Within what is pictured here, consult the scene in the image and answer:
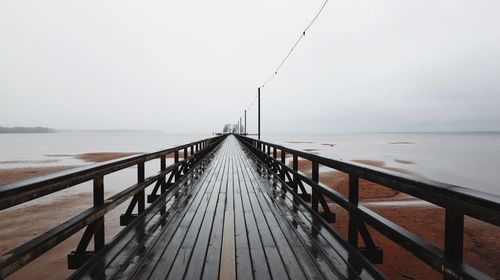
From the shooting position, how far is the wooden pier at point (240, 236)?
6.08 ft

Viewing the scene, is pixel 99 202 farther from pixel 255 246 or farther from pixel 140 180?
pixel 255 246

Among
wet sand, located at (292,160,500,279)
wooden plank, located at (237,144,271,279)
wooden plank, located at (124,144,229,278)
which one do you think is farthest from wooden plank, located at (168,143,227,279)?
wet sand, located at (292,160,500,279)

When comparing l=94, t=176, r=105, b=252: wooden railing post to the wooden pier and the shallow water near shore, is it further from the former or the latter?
the shallow water near shore

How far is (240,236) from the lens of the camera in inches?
159

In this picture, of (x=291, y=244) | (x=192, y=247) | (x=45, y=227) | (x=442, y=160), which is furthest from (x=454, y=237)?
(x=442, y=160)

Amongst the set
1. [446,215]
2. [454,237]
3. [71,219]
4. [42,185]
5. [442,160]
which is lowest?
[442,160]

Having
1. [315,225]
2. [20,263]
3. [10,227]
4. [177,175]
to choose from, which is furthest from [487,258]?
[10,227]

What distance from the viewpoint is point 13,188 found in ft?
6.20

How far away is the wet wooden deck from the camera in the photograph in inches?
116

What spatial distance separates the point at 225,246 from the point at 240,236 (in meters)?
0.43

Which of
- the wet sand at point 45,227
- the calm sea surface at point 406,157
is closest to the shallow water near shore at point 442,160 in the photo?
the calm sea surface at point 406,157

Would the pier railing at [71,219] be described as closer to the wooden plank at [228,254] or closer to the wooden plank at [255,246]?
the wooden plank at [228,254]

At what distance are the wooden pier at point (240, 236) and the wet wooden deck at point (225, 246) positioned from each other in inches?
0.5

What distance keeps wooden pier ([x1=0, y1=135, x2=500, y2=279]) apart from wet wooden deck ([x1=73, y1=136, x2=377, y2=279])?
12 mm
